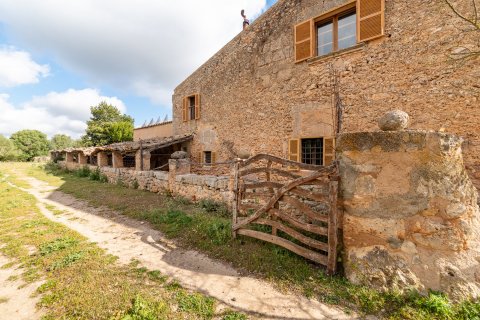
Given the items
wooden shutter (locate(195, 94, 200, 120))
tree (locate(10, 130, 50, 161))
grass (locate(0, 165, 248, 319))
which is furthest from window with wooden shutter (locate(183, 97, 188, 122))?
tree (locate(10, 130, 50, 161))

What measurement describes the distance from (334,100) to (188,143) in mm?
8648

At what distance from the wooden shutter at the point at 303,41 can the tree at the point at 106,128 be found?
23.8 m

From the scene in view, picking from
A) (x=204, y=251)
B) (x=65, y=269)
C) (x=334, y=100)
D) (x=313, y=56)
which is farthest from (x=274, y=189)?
(x=313, y=56)

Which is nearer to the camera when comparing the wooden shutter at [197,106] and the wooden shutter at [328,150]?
the wooden shutter at [328,150]

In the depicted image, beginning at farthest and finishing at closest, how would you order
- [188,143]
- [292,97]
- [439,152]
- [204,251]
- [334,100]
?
1. [188,143]
2. [292,97]
3. [334,100]
4. [204,251]
5. [439,152]

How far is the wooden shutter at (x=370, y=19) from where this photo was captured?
20.5 ft

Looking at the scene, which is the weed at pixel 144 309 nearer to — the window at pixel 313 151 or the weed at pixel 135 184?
the window at pixel 313 151

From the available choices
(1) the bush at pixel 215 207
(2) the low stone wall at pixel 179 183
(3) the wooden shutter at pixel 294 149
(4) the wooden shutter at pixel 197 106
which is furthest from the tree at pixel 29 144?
(3) the wooden shutter at pixel 294 149

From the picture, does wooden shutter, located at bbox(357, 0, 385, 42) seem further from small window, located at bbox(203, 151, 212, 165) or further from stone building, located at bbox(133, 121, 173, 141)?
stone building, located at bbox(133, 121, 173, 141)

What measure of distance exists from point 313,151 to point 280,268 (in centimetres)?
537

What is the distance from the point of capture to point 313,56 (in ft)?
25.3

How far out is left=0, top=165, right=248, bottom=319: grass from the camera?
2.66 meters

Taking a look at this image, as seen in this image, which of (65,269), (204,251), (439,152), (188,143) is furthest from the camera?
(188,143)

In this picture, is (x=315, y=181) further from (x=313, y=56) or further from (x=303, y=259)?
(x=313, y=56)
